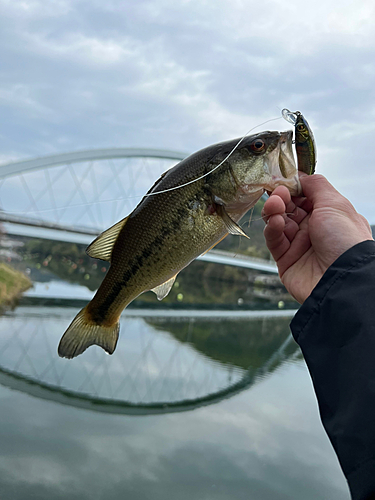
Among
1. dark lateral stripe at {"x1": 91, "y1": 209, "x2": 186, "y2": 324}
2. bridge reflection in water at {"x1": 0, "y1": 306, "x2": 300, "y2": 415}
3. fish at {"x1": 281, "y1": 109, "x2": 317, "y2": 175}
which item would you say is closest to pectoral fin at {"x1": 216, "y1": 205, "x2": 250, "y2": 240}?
dark lateral stripe at {"x1": 91, "y1": 209, "x2": 186, "y2": 324}

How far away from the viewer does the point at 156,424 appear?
9.97m

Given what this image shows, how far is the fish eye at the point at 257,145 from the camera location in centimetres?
190

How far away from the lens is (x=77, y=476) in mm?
7406

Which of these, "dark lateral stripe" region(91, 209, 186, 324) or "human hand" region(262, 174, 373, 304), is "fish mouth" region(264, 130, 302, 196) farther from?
"dark lateral stripe" region(91, 209, 186, 324)

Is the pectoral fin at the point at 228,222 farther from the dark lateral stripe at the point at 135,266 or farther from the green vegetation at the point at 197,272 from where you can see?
the green vegetation at the point at 197,272

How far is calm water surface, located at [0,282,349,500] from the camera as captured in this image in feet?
24.7

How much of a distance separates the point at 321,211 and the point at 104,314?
1.24 metres

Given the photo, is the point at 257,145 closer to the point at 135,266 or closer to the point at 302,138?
the point at 302,138

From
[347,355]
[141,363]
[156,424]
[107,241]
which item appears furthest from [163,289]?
[141,363]

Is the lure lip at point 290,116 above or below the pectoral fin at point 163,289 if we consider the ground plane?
above

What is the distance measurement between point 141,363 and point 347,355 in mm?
13056

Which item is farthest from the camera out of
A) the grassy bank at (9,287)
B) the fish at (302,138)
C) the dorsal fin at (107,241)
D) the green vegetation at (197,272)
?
the green vegetation at (197,272)

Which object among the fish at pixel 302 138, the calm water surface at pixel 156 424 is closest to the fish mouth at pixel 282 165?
the fish at pixel 302 138

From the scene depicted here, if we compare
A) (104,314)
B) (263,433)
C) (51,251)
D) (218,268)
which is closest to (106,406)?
(263,433)
